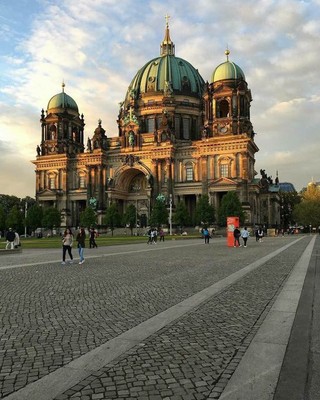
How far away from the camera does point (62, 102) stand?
101938 millimetres

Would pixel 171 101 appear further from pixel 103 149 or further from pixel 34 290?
pixel 34 290

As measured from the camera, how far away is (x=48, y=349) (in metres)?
6.06

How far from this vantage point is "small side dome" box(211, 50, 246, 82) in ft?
280

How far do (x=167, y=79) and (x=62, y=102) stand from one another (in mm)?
25986

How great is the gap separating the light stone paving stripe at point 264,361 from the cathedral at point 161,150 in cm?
7060

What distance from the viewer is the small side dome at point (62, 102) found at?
102m

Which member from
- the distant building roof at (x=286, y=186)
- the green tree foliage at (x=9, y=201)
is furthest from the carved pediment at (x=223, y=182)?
the distant building roof at (x=286, y=186)

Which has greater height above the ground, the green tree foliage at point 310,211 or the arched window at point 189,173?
the arched window at point 189,173

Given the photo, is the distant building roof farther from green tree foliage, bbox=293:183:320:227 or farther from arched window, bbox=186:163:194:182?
arched window, bbox=186:163:194:182

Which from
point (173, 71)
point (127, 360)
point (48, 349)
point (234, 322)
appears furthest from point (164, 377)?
point (173, 71)

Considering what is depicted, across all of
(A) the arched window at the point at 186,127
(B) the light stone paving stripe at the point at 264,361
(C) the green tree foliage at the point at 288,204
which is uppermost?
(A) the arched window at the point at 186,127

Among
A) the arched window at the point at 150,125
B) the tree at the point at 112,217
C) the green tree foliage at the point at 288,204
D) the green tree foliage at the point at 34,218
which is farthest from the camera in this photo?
the green tree foliage at the point at 288,204

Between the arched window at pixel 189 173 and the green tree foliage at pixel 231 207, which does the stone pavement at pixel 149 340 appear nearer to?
the green tree foliage at pixel 231 207

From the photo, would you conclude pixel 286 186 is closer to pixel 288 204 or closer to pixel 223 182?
pixel 288 204
